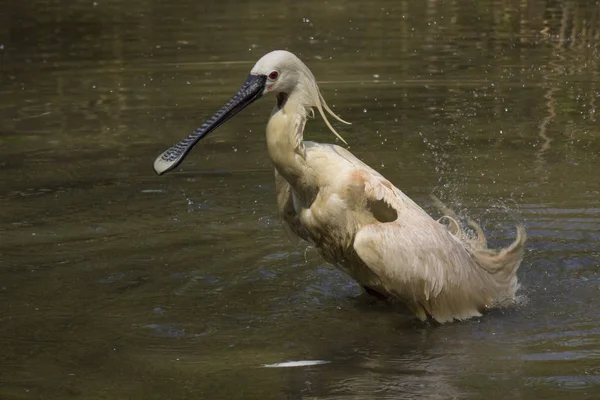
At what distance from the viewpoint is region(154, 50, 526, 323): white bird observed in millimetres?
5832

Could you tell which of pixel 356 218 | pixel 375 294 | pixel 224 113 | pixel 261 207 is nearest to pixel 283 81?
pixel 224 113

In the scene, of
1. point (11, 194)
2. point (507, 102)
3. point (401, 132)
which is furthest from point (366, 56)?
point (11, 194)

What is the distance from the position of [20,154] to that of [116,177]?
1093 mm

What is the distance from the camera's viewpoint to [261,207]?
7.81 metres

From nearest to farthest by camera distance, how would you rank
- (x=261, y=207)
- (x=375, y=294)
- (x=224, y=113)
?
(x=224, y=113)
(x=375, y=294)
(x=261, y=207)

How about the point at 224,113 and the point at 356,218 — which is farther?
the point at 224,113

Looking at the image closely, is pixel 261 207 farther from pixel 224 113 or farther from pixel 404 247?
pixel 404 247

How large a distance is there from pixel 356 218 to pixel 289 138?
0.48m

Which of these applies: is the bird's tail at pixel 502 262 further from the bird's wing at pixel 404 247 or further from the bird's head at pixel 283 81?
the bird's head at pixel 283 81

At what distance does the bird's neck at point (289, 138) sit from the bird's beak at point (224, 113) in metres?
0.16

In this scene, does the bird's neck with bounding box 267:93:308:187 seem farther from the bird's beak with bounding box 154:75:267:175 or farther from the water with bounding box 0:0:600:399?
Answer: the water with bounding box 0:0:600:399

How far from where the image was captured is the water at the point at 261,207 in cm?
534

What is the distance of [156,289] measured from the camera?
6.43 metres

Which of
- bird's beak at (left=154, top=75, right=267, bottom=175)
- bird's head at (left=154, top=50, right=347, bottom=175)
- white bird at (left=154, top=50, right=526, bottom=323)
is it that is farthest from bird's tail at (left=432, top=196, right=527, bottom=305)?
bird's beak at (left=154, top=75, right=267, bottom=175)
